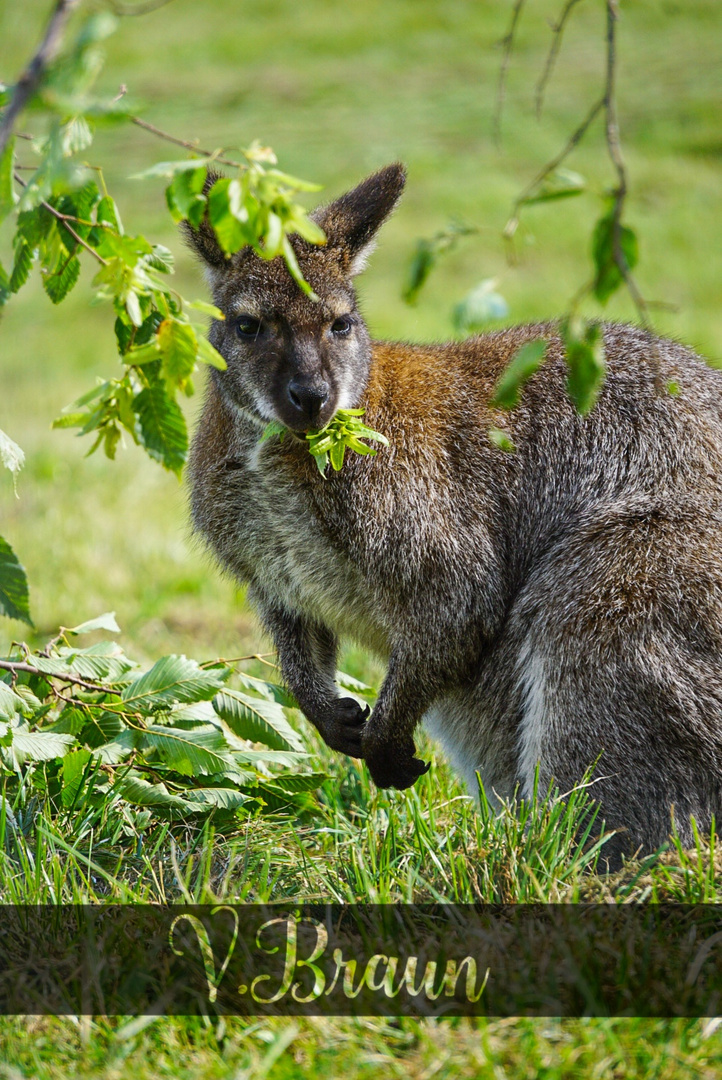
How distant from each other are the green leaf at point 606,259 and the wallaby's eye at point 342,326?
1.49 metres

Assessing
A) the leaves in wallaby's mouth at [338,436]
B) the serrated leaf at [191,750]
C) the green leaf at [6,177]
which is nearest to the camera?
the green leaf at [6,177]

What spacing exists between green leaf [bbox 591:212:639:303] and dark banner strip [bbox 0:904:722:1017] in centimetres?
123

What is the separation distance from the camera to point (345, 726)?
135 inches

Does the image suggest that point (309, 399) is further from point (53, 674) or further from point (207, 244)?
point (53, 674)

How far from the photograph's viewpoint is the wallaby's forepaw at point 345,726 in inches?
134

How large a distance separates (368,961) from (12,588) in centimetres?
122

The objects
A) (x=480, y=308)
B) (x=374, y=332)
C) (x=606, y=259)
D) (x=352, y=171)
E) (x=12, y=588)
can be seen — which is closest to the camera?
(x=606, y=259)

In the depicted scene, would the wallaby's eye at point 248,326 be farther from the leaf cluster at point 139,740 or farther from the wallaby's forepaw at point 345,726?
the wallaby's forepaw at point 345,726

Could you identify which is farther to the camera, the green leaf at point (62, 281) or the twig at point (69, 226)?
the green leaf at point (62, 281)

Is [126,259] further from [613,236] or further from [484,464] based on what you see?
[484,464]

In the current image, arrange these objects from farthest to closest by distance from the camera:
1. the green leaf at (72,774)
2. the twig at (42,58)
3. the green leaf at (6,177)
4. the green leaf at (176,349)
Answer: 1. the green leaf at (72,774)
2. the green leaf at (176,349)
3. the green leaf at (6,177)
4. the twig at (42,58)

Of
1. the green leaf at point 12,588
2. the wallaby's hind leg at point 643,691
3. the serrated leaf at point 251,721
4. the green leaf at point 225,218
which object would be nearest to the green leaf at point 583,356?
the green leaf at point 225,218

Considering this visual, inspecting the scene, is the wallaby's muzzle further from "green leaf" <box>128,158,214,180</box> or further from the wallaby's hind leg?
"green leaf" <box>128,158,214,180</box>

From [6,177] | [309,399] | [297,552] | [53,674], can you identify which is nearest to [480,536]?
[297,552]
